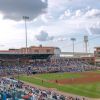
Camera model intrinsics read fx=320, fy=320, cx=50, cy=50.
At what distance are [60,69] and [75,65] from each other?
10554 mm

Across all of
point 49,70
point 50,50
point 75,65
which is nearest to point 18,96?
point 49,70

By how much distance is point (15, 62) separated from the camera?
8381 cm

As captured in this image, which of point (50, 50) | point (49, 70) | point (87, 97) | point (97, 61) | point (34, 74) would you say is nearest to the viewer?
point (87, 97)

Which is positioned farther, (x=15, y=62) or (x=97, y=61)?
(x=97, y=61)

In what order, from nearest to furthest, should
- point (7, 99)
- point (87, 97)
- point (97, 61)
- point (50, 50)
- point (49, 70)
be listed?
point (7, 99)
point (87, 97)
point (49, 70)
point (97, 61)
point (50, 50)

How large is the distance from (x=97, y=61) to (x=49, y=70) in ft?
129

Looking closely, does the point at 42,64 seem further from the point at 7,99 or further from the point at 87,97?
the point at 7,99

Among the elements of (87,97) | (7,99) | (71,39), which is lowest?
(87,97)

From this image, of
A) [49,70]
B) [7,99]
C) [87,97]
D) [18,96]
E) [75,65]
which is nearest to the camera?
[7,99]

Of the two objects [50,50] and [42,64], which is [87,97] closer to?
[42,64]

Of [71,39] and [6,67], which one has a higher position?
[71,39]

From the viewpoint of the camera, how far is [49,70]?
8069cm

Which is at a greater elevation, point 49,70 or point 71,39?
point 71,39

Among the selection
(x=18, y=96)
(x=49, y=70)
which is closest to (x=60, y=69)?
(x=49, y=70)
